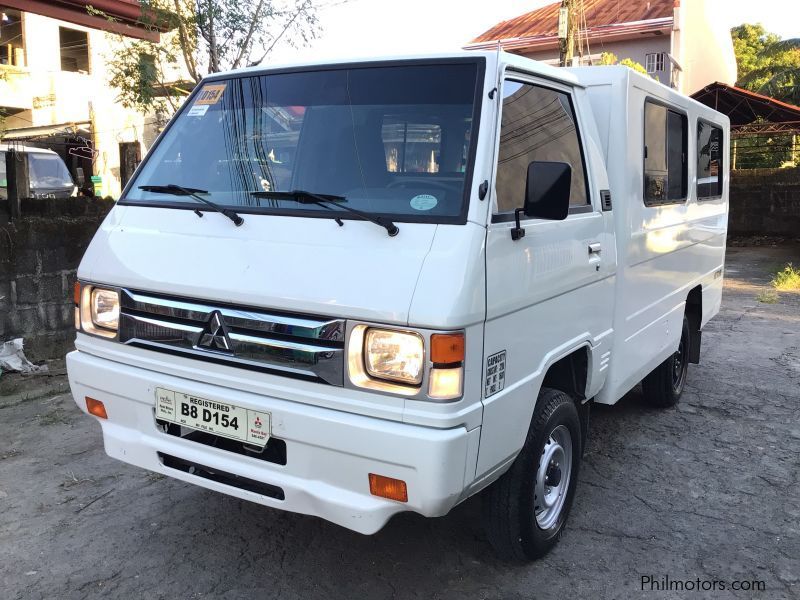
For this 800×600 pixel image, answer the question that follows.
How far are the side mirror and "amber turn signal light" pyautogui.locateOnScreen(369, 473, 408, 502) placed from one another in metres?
1.03

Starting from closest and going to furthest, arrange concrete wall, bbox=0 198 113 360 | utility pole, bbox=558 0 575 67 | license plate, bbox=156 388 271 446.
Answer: license plate, bbox=156 388 271 446 < concrete wall, bbox=0 198 113 360 < utility pole, bbox=558 0 575 67

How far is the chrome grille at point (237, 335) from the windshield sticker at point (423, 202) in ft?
1.86

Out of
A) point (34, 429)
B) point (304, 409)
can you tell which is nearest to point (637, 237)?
point (304, 409)

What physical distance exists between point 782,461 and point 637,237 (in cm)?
176

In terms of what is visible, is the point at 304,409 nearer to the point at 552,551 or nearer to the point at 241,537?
the point at 241,537

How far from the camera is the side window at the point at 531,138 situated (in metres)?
2.96

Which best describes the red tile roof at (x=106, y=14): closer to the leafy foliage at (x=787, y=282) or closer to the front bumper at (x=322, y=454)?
the front bumper at (x=322, y=454)

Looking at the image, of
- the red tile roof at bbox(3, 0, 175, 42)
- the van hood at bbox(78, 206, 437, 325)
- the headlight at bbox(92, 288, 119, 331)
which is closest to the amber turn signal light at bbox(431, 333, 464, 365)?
the van hood at bbox(78, 206, 437, 325)

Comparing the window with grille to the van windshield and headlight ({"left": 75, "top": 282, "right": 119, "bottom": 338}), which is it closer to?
the van windshield

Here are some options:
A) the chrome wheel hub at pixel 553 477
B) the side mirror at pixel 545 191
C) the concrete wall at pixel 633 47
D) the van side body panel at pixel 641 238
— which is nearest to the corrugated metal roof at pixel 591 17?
the concrete wall at pixel 633 47

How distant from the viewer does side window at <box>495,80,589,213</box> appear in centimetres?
296

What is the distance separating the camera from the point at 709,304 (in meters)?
6.15

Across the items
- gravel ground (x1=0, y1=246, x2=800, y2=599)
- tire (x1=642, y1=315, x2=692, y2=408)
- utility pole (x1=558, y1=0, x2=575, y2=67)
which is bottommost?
gravel ground (x1=0, y1=246, x2=800, y2=599)

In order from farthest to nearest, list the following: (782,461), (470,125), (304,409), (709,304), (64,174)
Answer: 1. (64,174)
2. (709,304)
3. (782,461)
4. (470,125)
5. (304,409)
